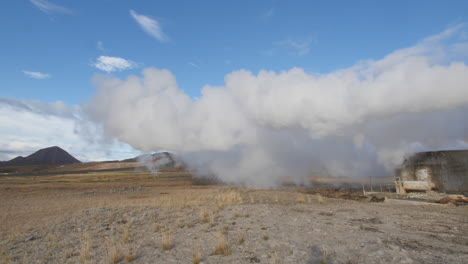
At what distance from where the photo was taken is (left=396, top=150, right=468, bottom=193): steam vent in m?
27.8

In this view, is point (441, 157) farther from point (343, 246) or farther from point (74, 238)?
point (74, 238)

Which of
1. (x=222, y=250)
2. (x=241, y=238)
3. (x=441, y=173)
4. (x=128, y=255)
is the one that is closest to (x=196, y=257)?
(x=222, y=250)

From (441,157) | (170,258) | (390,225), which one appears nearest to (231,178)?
(441,157)

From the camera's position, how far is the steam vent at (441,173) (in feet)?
91.1

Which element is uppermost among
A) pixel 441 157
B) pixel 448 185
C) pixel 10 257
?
pixel 441 157

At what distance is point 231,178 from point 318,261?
4760 cm

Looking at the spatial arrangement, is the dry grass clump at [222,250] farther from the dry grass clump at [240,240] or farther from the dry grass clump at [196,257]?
the dry grass clump at [240,240]

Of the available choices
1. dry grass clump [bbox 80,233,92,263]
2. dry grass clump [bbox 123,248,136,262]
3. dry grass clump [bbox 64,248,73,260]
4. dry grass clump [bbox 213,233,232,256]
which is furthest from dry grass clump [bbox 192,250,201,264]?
dry grass clump [bbox 64,248,73,260]

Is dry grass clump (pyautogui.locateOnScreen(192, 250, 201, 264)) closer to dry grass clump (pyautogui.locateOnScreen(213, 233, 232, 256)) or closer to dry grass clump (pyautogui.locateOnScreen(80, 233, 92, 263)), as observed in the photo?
dry grass clump (pyautogui.locateOnScreen(213, 233, 232, 256))

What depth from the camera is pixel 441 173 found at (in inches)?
1128

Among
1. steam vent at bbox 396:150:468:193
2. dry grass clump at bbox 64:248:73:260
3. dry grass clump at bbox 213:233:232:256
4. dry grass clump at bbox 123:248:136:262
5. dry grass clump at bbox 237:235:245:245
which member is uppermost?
steam vent at bbox 396:150:468:193

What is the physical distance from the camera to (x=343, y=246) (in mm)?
9766

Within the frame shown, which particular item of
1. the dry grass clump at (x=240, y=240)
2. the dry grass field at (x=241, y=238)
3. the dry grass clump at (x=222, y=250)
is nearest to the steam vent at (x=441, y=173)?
the dry grass field at (x=241, y=238)

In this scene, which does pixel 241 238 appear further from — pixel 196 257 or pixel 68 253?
pixel 68 253
